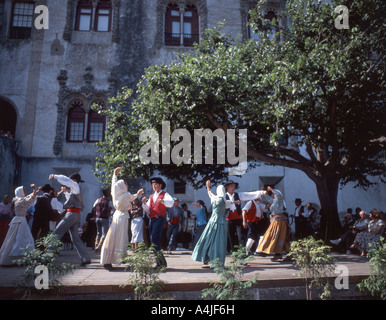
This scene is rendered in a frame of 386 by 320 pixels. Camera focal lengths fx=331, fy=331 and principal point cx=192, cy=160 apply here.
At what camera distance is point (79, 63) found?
18359 mm

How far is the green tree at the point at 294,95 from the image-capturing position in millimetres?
9031

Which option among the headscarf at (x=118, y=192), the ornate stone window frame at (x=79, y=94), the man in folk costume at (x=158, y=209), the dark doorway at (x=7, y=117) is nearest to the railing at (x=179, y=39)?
the ornate stone window frame at (x=79, y=94)

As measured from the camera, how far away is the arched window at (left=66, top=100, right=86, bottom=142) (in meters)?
18.0

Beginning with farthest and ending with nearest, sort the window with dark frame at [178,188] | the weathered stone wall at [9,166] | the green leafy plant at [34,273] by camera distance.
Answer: the window with dark frame at [178,188] < the weathered stone wall at [9,166] < the green leafy plant at [34,273]

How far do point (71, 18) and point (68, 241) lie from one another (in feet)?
41.7

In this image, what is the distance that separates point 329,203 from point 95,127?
12.8m

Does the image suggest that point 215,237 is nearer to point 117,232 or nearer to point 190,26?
point 117,232

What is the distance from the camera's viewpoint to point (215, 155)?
1174 centimetres

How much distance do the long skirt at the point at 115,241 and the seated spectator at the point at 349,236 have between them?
725 centimetres

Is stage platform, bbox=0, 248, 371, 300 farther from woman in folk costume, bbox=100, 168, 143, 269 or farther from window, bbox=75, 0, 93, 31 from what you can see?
window, bbox=75, 0, 93, 31

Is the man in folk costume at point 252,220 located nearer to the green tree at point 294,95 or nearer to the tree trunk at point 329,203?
the green tree at point 294,95

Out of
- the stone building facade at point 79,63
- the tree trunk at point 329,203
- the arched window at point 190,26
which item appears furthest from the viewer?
the arched window at point 190,26

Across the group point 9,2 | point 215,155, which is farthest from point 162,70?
point 9,2

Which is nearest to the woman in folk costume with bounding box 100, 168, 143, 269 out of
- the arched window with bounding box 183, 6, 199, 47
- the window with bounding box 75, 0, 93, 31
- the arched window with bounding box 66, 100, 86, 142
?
the arched window with bounding box 66, 100, 86, 142
